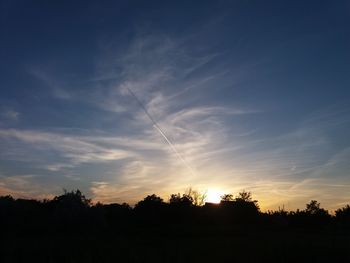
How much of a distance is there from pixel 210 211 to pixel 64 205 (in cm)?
2549

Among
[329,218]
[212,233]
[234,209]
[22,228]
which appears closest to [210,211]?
[234,209]

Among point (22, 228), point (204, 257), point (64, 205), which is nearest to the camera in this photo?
point (204, 257)

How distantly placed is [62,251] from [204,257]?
7594 mm

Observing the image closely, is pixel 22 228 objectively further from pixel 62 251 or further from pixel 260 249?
pixel 260 249

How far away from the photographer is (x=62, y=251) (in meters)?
22.8

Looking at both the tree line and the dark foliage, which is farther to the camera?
the tree line

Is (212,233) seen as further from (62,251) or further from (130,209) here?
(62,251)

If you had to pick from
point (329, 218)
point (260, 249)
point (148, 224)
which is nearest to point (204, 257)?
point (260, 249)

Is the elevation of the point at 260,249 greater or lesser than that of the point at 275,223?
lesser

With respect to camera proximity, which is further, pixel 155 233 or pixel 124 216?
pixel 124 216

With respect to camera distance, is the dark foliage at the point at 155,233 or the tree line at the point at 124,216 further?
the tree line at the point at 124,216

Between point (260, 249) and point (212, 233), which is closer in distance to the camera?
point (260, 249)

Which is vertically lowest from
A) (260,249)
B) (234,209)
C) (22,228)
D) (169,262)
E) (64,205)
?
(169,262)

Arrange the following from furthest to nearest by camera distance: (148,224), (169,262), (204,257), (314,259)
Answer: (148,224)
(314,259)
(204,257)
(169,262)
